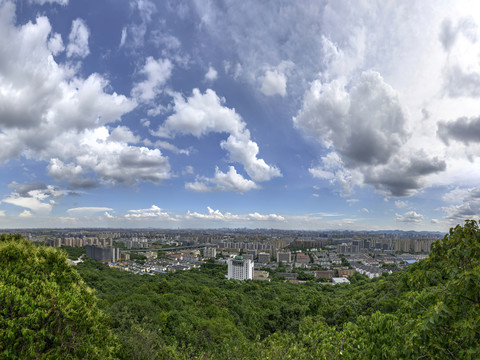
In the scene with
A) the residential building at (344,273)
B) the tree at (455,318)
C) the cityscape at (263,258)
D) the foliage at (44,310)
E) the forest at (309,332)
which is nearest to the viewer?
the tree at (455,318)

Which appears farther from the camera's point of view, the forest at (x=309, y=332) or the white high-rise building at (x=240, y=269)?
the white high-rise building at (x=240, y=269)

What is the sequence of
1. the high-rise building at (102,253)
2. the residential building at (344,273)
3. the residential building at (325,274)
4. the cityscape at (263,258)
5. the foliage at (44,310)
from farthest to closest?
the high-rise building at (102,253)
the residential building at (344,273)
the cityscape at (263,258)
the residential building at (325,274)
the foliage at (44,310)

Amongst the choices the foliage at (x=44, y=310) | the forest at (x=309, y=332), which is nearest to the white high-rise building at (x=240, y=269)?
the forest at (x=309, y=332)

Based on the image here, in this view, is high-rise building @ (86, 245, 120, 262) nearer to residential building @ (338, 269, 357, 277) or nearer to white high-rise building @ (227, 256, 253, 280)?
white high-rise building @ (227, 256, 253, 280)

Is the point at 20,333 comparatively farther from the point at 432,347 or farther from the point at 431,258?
the point at 431,258

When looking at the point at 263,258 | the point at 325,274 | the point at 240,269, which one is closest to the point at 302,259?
the point at 263,258

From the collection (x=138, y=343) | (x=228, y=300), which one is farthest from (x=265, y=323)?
(x=138, y=343)

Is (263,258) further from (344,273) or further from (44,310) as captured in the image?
(44,310)

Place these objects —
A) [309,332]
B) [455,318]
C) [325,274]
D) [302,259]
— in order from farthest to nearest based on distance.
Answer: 1. [302,259]
2. [325,274]
3. [309,332]
4. [455,318]

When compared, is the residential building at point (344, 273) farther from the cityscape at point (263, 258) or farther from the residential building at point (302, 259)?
the residential building at point (302, 259)

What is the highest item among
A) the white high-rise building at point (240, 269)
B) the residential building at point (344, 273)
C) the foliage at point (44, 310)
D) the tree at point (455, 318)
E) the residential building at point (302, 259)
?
the tree at point (455, 318)
